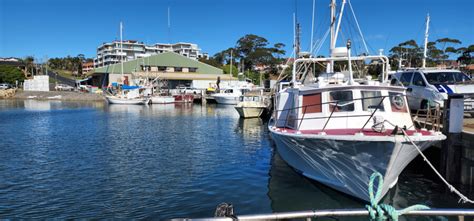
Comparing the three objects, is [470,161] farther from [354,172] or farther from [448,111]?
[354,172]

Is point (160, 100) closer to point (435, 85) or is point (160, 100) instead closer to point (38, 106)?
point (38, 106)

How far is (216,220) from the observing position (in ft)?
11.5

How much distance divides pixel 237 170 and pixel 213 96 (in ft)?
158

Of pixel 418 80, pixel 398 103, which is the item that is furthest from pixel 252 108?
pixel 398 103

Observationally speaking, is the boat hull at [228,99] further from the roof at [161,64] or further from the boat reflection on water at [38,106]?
the roof at [161,64]

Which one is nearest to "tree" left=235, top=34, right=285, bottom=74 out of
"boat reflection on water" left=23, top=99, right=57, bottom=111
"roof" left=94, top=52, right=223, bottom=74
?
"roof" left=94, top=52, right=223, bottom=74

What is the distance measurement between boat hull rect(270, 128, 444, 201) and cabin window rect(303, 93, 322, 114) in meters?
1.32

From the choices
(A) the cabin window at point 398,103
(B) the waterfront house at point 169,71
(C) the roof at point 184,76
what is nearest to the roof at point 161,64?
(B) the waterfront house at point 169,71

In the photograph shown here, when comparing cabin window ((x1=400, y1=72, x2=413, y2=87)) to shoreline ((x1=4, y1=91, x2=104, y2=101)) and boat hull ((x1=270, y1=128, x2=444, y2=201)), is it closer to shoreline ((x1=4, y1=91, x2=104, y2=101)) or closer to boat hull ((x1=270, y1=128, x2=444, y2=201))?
boat hull ((x1=270, y1=128, x2=444, y2=201))

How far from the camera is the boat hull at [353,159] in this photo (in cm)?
934

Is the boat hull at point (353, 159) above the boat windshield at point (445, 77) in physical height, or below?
below

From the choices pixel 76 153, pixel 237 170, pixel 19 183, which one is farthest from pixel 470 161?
pixel 76 153

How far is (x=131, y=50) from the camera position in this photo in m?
130

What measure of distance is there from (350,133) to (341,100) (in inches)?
71.1
